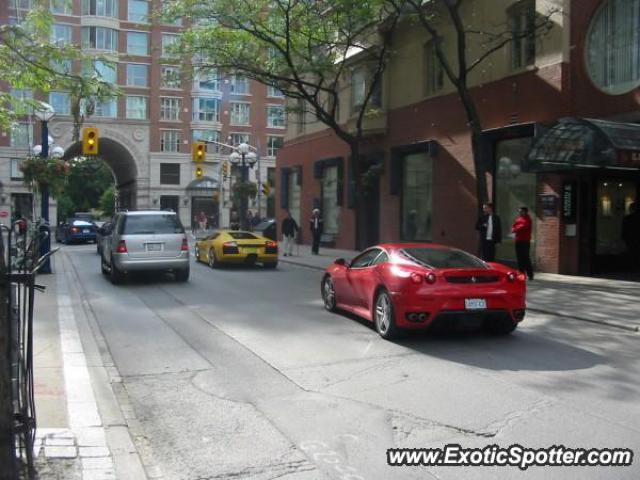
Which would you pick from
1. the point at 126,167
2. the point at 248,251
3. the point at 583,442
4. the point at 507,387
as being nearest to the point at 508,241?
the point at 248,251

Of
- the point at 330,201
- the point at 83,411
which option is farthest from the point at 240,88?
the point at 83,411

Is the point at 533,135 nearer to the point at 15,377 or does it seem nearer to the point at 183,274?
the point at 183,274

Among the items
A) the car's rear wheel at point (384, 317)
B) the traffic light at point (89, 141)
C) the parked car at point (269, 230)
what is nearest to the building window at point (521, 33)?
the car's rear wheel at point (384, 317)

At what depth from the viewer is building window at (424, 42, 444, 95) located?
2186 centimetres

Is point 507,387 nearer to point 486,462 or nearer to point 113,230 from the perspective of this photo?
point 486,462

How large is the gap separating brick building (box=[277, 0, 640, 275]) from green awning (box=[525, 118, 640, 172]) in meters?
0.03

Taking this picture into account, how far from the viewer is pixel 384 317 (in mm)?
8875

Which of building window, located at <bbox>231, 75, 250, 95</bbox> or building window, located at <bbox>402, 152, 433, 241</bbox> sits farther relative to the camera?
building window, located at <bbox>231, 75, 250, 95</bbox>

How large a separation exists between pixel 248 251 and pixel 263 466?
49.7ft

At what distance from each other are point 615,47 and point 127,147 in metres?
53.6

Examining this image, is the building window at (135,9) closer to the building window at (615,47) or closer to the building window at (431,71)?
the building window at (431,71)

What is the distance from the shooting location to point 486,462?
4.50 metres

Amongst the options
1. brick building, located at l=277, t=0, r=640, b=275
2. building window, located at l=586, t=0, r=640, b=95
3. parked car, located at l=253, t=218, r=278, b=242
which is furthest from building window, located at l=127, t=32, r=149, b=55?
building window, located at l=586, t=0, r=640, b=95

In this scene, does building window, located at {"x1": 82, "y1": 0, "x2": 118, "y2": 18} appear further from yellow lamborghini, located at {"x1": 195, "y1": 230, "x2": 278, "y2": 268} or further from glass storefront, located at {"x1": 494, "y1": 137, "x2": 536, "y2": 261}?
glass storefront, located at {"x1": 494, "y1": 137, "x2": 536, "y2": 261}
